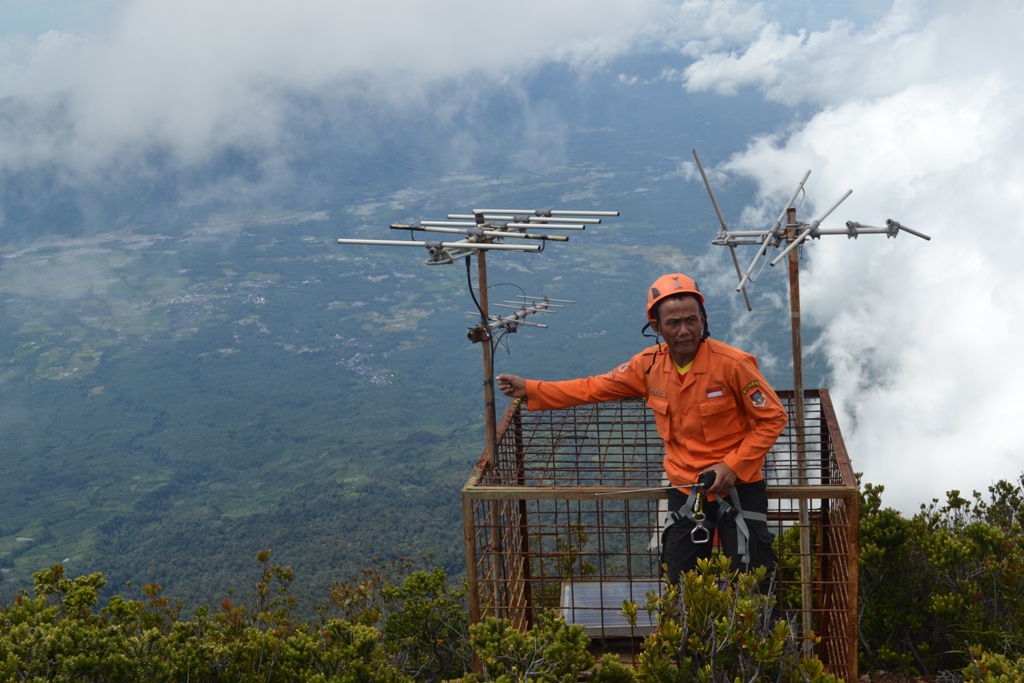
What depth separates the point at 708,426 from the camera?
15.6 feet

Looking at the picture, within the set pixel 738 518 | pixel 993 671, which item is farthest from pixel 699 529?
pixel 993 671

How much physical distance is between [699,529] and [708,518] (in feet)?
0.29

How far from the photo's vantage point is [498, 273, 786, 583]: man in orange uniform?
4586 millimetres

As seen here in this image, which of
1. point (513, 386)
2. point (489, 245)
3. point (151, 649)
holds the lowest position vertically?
point (151, 649)

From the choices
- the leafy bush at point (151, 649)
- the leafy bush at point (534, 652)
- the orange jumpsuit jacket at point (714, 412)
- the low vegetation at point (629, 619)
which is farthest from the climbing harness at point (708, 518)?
the leafy bush at point (151, 649)

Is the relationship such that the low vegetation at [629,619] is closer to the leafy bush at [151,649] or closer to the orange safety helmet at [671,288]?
the leafy bush at [151,649]

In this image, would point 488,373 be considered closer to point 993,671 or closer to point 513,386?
point 513,386

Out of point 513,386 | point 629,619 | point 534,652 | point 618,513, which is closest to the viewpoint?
point 629,619

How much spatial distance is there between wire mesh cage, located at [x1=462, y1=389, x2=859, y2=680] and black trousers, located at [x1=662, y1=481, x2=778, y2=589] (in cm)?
9

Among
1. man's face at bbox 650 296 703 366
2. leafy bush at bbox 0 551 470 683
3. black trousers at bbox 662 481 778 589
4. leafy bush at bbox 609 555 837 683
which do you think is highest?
man's face at bbox 650 296 703 366

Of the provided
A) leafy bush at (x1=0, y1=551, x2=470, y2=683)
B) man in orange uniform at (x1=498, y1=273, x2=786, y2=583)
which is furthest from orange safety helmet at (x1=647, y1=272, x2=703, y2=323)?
leafy bush at (x1=0, y1=551, x2=470, y2=683)

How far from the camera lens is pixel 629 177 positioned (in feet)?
540

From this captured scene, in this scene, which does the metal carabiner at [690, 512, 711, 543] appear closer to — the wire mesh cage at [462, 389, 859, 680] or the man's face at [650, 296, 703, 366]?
the wire mesh cage at [462, 389, 859, 680]

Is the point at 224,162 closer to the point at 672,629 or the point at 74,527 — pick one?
the point at 74,527
